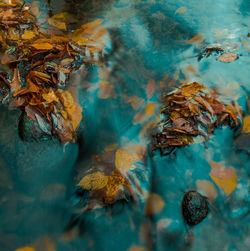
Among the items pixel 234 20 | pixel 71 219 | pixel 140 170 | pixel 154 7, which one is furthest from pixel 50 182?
pixel 234 20

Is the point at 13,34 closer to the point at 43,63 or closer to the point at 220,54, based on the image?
the point at 43,63

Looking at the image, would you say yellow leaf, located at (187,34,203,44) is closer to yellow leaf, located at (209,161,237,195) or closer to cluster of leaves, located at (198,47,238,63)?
cluster of leaves, located at (198,47,238,63)

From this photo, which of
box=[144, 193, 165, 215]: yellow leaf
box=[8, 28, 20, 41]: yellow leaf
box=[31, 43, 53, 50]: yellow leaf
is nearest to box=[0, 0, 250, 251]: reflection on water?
box=[144, 193, 165, 215]: yellow leaf

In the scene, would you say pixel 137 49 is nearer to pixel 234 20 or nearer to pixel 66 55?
pixel 66 55

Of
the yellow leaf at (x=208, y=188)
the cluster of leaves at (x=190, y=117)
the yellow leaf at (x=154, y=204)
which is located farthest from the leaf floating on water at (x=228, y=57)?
the yellow leaf at (x=154, y=204)

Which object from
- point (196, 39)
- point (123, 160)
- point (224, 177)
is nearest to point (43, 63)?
point (123, 160)

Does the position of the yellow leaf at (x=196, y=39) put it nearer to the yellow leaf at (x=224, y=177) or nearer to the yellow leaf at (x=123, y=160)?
the yellow leaf at (x=224, y=177)
